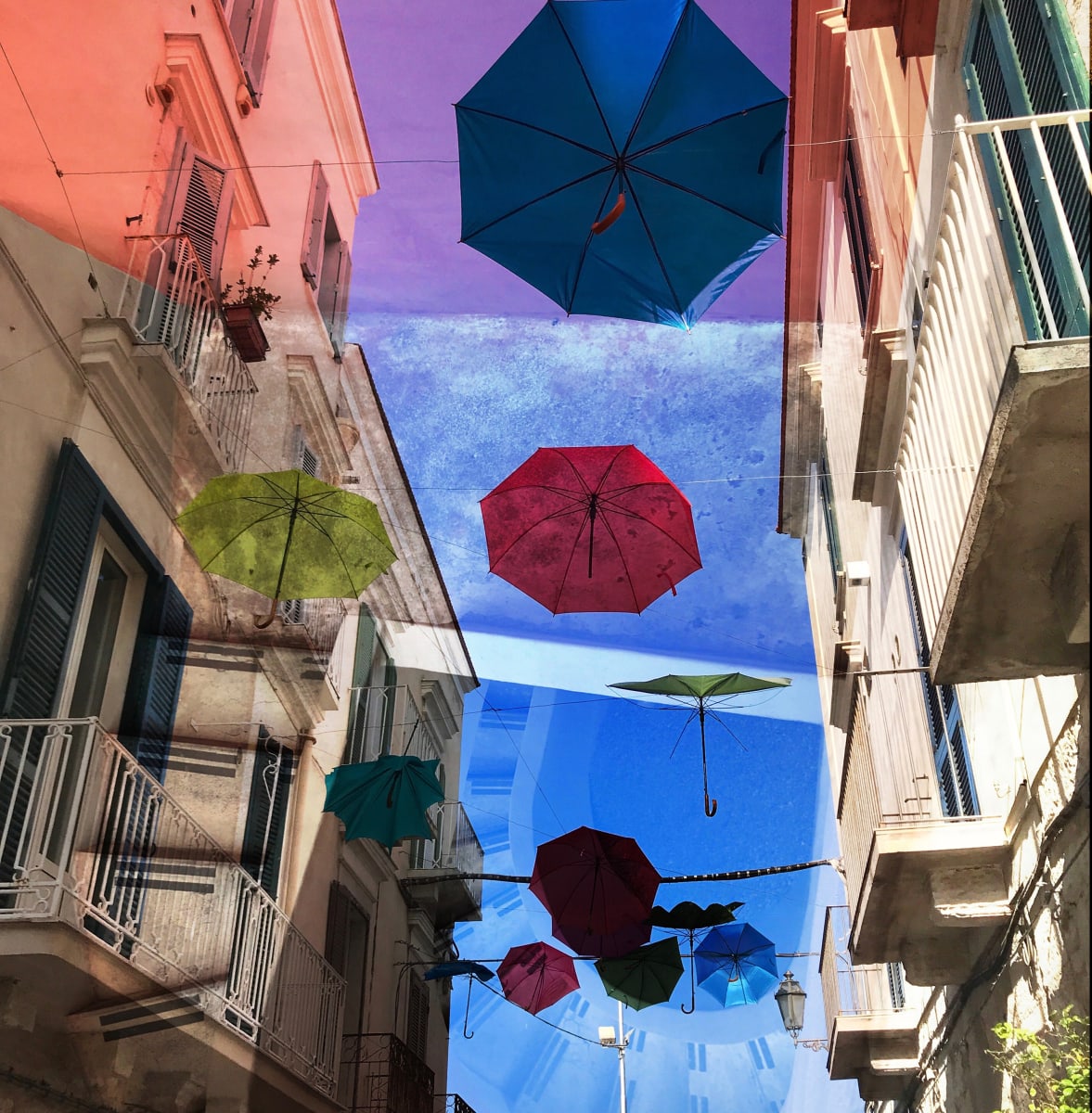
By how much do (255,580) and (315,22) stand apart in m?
8.01

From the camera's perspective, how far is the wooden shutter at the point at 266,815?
1050cm

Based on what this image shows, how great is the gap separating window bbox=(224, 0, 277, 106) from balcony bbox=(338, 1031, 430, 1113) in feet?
35.3

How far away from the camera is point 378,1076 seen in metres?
12.5

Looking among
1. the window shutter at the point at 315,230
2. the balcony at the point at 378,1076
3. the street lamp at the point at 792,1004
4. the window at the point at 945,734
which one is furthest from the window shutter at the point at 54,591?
the street lamp at the point at 792,1004

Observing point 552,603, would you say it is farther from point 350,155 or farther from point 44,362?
point 350,155

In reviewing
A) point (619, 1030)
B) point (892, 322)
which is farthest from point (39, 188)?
point (619, 1030)

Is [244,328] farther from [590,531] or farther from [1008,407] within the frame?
[1008,407]

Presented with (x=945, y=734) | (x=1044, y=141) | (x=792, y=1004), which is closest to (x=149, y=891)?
(x=945, y=734)

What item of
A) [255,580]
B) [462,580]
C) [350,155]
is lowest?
[255,580]

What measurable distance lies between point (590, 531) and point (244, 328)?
3.73 metres

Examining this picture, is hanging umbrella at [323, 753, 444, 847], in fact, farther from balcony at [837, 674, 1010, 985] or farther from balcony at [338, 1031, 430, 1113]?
balcony at [837, 674, 1010, 985]

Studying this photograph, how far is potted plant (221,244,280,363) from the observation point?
10008 millimetres

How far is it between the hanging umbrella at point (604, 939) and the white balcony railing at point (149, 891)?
4.21m

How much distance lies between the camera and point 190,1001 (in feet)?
24.9
